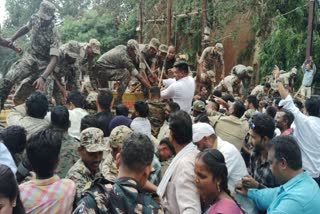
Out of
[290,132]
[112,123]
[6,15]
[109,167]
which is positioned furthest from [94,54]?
[6,15]

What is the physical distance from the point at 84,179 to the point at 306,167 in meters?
2.74

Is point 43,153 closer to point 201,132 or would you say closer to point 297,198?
point 201,132

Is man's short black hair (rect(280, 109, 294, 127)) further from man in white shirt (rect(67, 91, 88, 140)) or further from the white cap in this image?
man in white shirt (rect(67, 91, 88, 140))

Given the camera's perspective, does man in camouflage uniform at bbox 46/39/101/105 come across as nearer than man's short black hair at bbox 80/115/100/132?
No

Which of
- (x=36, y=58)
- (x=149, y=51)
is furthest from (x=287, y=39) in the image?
(x=36, y=58)

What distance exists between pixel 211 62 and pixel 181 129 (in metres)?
10.4

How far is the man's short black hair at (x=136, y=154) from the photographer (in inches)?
102

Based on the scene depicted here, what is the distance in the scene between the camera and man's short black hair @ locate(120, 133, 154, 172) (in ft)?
8.52

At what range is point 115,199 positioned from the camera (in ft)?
7.86

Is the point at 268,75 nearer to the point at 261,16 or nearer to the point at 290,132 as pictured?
the point at 261,16

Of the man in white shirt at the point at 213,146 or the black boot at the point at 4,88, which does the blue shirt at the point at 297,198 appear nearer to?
the man in white shirt at the point at 213,146

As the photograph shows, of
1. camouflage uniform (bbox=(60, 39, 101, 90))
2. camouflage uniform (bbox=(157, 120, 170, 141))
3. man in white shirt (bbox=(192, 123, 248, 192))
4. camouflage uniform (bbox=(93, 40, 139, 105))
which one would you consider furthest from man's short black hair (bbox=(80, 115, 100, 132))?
camouflage uniform (bbox=(93, 40, 139, 105))

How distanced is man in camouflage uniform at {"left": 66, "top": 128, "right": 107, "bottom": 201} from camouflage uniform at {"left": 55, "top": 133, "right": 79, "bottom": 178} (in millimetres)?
437

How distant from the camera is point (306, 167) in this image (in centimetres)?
512
